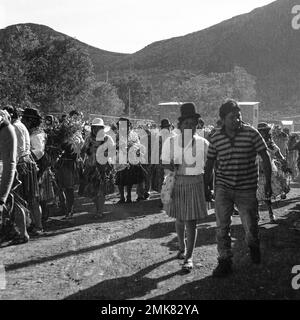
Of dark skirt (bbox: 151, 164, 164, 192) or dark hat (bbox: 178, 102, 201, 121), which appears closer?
dark hat (bbox: 178, 102, 201, 121)

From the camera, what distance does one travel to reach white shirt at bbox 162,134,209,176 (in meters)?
6.27

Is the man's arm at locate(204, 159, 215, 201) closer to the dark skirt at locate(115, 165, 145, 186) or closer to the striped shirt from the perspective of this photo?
the striped shirt

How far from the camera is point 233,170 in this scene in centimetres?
587

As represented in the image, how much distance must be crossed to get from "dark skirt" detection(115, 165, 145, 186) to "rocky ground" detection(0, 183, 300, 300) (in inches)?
100

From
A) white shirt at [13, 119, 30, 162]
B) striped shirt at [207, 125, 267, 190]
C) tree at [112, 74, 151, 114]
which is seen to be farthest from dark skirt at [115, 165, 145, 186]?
tree at [112, 74, 151, 114]

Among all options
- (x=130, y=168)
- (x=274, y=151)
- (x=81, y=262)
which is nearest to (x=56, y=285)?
(x=81, y=262)

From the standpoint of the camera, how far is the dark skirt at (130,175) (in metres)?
12.5

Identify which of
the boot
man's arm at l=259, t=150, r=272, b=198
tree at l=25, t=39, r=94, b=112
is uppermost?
tree at l=25, t=39, r=94, b=112

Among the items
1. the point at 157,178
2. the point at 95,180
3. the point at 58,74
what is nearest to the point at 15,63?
the point at 58,74

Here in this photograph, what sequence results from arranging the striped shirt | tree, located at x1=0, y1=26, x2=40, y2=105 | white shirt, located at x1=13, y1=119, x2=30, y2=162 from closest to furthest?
the striped shirt → white shirt, located at x1=13, y1=119, x2=30, y2=162 → tree, located at x1=0, y1=26, x2=40, y2=105

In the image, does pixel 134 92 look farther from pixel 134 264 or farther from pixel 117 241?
pixel 134 264

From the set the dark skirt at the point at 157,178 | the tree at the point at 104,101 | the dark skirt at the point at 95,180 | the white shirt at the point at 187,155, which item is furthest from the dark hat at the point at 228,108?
the tree at the point at 104,101
